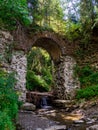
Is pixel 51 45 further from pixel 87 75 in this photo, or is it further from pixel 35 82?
pixel 35 82

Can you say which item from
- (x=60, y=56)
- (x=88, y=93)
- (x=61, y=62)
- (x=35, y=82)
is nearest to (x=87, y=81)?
(x=88, y=93)

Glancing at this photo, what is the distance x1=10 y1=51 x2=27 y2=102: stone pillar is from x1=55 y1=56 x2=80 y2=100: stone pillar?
2.51m

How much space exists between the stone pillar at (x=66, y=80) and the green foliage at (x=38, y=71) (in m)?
3.62

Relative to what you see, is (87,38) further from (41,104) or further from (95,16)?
(41,104)

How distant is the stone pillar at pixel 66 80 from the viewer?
11.4 metres

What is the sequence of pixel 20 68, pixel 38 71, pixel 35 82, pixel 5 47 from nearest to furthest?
pixel 5 47 < pixel 20 68 < pixel 35 82 < pixel 38 71

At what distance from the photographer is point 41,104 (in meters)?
11.6

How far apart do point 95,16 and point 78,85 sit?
373cm

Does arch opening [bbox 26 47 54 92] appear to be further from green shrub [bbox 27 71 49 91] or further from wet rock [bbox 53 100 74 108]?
wet rock [bbox 53 100 74 108]

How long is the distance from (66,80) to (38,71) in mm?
5725

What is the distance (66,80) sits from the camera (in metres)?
11.5

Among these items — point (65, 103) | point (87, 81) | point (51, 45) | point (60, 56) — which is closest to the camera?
point (65, 103)

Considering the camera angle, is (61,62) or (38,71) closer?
(61,62)

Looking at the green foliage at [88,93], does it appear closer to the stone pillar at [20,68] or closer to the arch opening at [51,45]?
the arch opening at [51,45]
